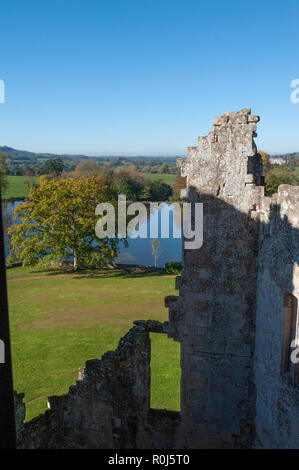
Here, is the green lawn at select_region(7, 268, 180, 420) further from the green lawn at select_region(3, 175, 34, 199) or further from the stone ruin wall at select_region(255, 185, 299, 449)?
the green lawn at select_region(3, 175, 34, 199)

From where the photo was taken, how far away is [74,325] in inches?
875

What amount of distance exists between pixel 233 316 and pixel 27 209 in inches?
1171

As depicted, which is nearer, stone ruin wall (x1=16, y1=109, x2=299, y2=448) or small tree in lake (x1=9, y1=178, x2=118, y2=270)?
stone ruin wall (x1=16, y1=109, x2=299, y2=448)

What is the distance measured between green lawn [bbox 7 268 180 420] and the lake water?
9851 mm

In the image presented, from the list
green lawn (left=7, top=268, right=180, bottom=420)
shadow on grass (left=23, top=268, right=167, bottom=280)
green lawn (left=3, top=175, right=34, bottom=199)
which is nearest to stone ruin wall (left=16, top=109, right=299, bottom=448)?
green lawn (left=7, top=268, right=180, bottom=420)

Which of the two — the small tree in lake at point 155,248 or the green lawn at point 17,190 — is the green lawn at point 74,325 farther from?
the green lawn at point 17,190

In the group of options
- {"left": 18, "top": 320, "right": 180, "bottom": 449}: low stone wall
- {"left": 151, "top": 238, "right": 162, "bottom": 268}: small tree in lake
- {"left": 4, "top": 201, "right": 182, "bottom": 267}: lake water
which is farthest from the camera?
{"left": 4, "top": 201, "right": 182, "bottom": 267}: lake water

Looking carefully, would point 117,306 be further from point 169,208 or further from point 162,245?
point 169,208

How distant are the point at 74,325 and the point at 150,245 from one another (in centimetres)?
3011

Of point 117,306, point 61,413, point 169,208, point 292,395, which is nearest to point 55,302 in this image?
point 117,306

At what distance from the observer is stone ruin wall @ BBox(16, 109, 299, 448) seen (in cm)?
644

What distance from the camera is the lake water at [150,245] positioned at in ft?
146

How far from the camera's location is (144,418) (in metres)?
7.94

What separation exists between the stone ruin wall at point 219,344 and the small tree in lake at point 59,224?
26044 millimetres
